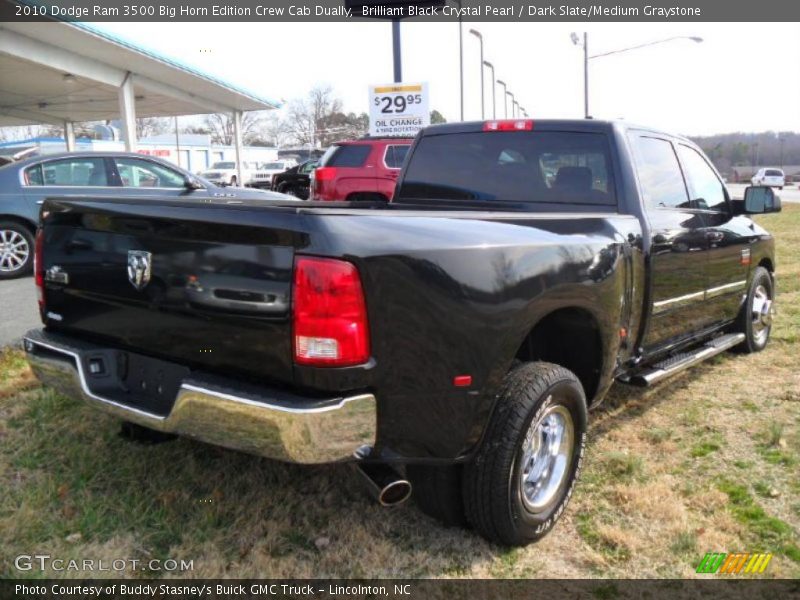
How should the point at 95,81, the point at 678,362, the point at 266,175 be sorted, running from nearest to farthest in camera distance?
the point at 678,362, the point at 95,81, the point at 266,175

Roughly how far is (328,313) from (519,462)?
3.44 feet

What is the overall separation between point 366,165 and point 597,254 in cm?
900

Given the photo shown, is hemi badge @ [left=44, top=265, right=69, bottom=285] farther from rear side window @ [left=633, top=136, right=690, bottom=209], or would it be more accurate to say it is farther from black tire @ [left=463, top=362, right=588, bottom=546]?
rear side window @ [left=633, top=136, right=690, bottom=209]

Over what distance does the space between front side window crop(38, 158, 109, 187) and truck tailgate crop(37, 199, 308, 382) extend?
20.6ft

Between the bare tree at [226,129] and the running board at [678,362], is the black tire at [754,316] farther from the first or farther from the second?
the bare tree at [226,129]

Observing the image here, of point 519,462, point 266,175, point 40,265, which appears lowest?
point 519,462

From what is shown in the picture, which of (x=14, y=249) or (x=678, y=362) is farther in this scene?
(x=14, y=249)

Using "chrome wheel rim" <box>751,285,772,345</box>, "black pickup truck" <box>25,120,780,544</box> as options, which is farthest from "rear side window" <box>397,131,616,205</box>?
"chrome wheel rim" <box>751,285,772,345</box>

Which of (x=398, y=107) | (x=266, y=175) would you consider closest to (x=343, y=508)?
(x=398, y=107)

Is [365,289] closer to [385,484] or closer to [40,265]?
[385,484]

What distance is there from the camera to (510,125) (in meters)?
4.15

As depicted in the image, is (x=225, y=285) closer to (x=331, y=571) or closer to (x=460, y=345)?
(x=460, y=345)

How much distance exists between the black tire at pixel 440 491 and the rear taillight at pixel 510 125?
231 cm

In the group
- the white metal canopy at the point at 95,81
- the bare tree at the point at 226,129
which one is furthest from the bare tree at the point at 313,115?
the white metal canopy at the point at 95,81
